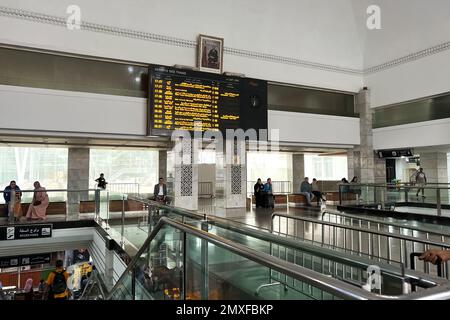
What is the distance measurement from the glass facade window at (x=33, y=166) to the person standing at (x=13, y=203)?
26.7 feet

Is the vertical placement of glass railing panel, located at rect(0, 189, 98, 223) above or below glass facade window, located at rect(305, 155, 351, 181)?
below

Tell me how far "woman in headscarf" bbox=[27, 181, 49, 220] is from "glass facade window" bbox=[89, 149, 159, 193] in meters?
9.27

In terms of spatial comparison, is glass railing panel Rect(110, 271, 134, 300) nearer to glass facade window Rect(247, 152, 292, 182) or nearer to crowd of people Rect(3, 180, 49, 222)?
crowd of people Rect(3, 180, 49, 222)

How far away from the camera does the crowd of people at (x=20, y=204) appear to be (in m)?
8.63

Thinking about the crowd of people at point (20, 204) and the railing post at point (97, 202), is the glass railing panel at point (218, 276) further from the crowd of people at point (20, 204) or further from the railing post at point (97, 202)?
the crowd of people at point (20, 204)

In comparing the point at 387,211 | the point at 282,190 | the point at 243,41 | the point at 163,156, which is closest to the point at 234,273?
the point at 387,211

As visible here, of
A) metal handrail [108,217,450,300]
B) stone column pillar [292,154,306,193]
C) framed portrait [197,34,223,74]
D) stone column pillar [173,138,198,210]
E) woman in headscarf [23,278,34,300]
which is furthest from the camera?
stone column pillar [292,154,306,193]

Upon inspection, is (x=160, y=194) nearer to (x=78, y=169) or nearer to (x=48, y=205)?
(x=48, y=205)

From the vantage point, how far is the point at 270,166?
74.7ft

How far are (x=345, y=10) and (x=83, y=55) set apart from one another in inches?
410

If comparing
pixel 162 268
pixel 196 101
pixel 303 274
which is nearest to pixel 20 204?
pixel 196 101

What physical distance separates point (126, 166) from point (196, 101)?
33.7 ft

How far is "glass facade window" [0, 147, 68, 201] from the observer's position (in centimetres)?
1609

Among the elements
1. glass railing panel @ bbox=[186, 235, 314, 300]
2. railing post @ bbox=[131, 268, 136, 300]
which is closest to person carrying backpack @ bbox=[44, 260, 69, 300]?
railing post @ bbox=[131, 268, 136, 300]
